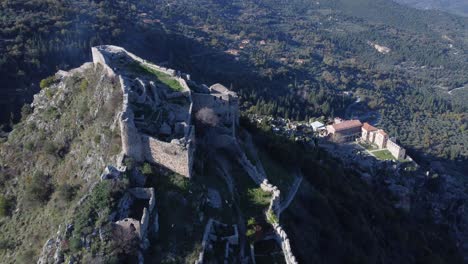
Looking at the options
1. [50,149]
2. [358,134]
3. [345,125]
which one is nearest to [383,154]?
[358,134]

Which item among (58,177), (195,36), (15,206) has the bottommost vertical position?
(195,36)

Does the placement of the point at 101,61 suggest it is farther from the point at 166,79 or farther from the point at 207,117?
the point at 207,117

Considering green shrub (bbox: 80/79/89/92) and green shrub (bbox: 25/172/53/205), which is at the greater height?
green shrub (bbox: 80/79/89/92)

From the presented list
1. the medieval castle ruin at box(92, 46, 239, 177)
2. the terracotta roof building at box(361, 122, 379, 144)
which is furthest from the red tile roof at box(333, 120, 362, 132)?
the medieval castle ruin at box(92, 46, 239, 177)

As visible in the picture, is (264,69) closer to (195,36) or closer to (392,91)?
(195,36)

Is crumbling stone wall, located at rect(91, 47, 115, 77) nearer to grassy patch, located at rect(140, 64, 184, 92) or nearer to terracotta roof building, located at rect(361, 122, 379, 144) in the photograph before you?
grassy patch, located at rect(140, 64, 184, 92)

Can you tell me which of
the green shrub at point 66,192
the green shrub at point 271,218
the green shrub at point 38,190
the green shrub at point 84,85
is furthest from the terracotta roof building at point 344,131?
the green shrub at point 66,192

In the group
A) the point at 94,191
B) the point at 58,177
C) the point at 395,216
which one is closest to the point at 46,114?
the point at 58,177
